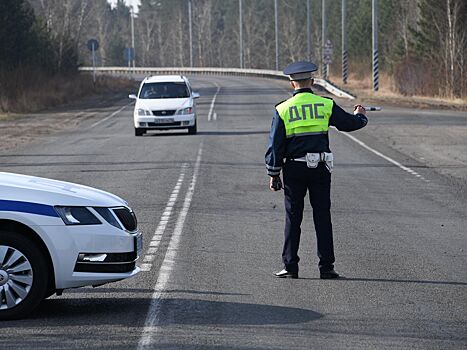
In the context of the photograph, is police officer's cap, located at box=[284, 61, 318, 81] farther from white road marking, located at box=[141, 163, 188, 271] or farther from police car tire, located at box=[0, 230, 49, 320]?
police car tire, located at box=[0, 230, 49, 320]

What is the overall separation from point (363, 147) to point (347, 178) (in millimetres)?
7497

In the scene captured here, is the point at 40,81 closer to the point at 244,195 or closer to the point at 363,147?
the point at 363,147

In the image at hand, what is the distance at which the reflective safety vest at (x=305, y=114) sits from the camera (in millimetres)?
9734

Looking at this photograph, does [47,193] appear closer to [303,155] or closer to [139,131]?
[303,155]

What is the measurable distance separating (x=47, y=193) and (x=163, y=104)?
22667 mm

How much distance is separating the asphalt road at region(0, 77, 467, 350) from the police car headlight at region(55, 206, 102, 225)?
70 cm

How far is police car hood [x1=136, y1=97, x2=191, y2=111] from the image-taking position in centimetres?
3062

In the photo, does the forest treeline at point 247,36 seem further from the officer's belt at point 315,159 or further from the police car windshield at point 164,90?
the officer's belt at point 315,159

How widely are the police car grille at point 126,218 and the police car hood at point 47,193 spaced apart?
0.20ft

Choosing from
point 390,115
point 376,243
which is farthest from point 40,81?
point 376,243

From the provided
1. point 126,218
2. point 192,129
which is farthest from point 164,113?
point 126,218

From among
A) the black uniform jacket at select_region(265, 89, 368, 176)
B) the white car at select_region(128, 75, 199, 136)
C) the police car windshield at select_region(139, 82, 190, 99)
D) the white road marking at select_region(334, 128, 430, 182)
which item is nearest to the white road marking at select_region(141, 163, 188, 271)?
the black uniform jacket at select_region(265, 89, 368, 176)

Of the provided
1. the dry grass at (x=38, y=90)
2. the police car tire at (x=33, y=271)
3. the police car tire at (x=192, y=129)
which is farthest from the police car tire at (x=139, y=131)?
the police car tire at (x=33, y=271)

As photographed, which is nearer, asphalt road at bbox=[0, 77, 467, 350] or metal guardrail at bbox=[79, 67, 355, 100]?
asphalt road at bbox=[0, 77, 467, 350]
